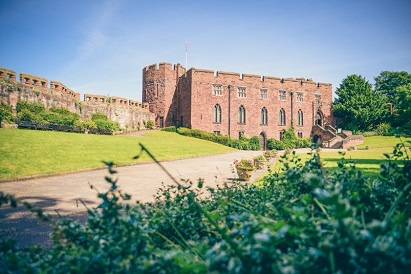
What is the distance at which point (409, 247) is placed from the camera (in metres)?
1.46

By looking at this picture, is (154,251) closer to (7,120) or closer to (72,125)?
(7,120)

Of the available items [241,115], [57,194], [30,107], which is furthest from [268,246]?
[241,115]

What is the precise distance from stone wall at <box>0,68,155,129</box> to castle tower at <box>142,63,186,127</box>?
155cm

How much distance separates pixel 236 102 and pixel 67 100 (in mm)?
25013

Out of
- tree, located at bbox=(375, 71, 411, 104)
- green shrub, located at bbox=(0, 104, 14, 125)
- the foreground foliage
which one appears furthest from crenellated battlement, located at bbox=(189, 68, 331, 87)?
the foreground foliage

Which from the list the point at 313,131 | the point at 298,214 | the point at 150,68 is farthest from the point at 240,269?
the point at 313,131

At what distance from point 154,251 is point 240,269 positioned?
0.77 m

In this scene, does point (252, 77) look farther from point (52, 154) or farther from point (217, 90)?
point (52, 154)

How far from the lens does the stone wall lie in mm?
26734

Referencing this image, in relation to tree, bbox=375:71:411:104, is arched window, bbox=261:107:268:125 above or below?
below

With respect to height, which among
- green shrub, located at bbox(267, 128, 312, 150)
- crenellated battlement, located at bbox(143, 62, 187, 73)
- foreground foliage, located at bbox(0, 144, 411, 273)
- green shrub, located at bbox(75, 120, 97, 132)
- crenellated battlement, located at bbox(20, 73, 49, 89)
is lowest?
green shrub, located at bbox(267, 128, 312, 150)

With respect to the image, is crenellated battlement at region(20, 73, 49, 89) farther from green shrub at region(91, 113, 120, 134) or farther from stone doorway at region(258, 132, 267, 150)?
stone doorway at region(258, 132, 267, 150)

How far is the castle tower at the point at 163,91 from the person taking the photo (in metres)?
48.2

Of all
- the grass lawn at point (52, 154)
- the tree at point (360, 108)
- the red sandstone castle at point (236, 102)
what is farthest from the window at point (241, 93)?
the grass lawn at point (52, 154)
